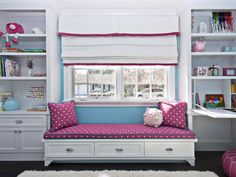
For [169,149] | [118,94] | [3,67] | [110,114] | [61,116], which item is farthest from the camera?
[118,94]

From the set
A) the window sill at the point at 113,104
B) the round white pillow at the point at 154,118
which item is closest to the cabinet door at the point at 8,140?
the window sill at the point at 113,104

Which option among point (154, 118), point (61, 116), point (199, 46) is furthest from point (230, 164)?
point (61, 116)

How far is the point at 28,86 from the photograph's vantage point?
3.25 metres

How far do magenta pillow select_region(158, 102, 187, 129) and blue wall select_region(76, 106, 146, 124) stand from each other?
1.46 feet

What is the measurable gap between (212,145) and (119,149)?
1.71 m

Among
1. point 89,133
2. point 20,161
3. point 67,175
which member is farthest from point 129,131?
point 20,161

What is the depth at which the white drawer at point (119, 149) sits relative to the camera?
8.68ft

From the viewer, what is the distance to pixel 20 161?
286 cm

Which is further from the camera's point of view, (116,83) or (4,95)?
(116,83)

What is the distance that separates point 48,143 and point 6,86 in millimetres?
1252

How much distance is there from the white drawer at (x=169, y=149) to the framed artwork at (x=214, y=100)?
2.91 feet

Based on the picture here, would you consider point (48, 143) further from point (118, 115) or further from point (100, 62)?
point (100, 62)

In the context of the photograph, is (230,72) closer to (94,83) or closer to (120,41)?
(120,41)

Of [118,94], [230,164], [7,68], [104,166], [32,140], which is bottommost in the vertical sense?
[104,166]
